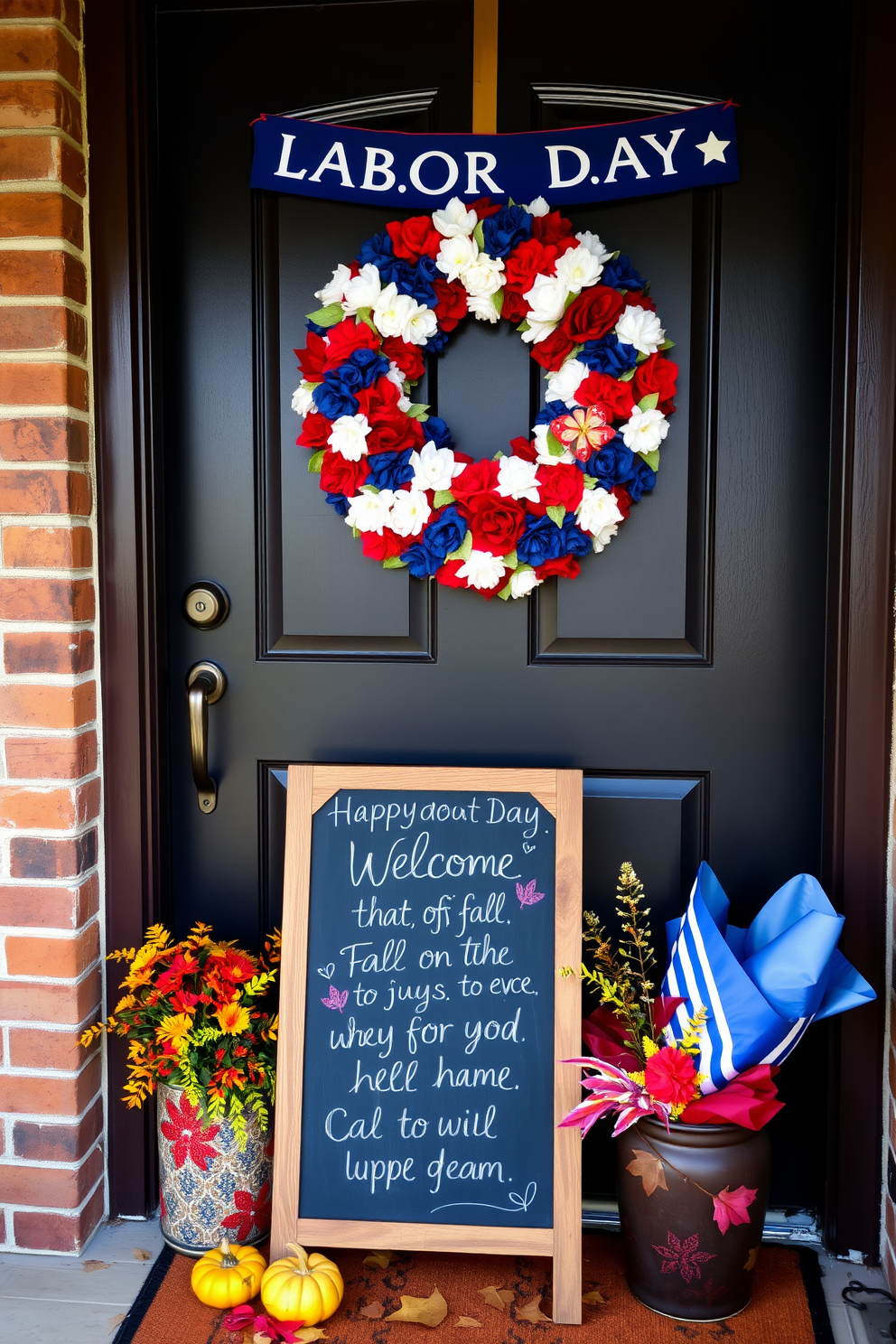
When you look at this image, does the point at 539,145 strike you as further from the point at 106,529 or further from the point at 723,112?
the point at 106,529

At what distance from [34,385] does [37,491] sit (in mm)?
178

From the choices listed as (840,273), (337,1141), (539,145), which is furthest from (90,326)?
(337,1141)

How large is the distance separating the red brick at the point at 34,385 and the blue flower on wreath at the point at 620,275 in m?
0.93

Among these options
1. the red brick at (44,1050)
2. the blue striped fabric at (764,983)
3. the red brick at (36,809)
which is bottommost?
the red brick at (44,1050)

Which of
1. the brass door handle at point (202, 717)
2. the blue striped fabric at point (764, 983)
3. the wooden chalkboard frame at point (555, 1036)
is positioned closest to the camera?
the blue striped fabric at point (764, 983)

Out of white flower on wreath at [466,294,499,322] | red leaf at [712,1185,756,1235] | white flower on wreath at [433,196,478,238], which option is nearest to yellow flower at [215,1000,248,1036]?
red leaf at [712,1185,756,1235]

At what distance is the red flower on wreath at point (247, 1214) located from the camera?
5.36 ft

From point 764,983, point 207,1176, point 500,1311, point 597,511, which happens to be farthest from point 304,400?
point 500,1311

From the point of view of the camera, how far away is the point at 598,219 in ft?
5.50

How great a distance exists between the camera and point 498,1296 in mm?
1548

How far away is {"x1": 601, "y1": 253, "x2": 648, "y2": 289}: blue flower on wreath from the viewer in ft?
5.36

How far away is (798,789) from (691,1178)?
675 millimetres

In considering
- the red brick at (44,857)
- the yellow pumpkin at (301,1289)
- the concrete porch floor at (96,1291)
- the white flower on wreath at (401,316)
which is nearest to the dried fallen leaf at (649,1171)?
the concrete porch floor at (96,1291)

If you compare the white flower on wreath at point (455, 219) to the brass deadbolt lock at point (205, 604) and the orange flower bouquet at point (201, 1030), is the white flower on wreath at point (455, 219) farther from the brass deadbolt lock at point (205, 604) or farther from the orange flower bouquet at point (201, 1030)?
the orange flower bouquet at point (201, 1030)
